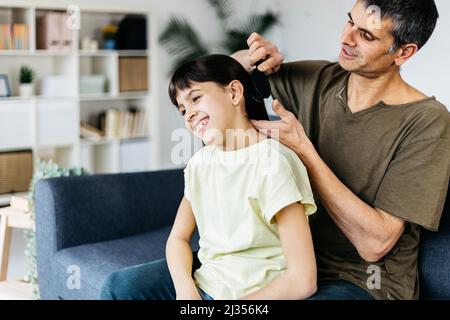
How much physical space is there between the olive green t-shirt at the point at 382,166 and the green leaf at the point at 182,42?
3814 mm

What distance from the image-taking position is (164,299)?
137cm

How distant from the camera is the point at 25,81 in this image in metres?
4.41

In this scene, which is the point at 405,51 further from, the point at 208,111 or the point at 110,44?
the point at 110,44

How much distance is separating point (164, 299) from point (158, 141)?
3946 millimetres

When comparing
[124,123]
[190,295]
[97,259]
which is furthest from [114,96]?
[190,295]

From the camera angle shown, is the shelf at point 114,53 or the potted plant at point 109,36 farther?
the potted plant at point 109,36

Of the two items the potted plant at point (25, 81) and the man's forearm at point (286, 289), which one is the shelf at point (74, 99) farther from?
the man's forearm at point (286, 289)

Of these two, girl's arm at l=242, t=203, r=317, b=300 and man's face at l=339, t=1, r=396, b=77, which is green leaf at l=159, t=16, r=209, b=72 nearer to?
man's face at l=339, t=1, r=396, b=77

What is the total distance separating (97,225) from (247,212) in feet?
3.30

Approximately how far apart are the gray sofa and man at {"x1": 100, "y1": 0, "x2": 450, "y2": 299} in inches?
21.7

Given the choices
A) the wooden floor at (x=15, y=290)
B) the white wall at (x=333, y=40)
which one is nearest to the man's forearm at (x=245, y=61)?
the wooden floor at (x=15, y=290)

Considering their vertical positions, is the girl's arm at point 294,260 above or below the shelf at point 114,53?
below

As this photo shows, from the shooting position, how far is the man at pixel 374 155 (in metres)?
1.27

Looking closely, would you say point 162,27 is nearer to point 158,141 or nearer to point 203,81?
point 158,141
